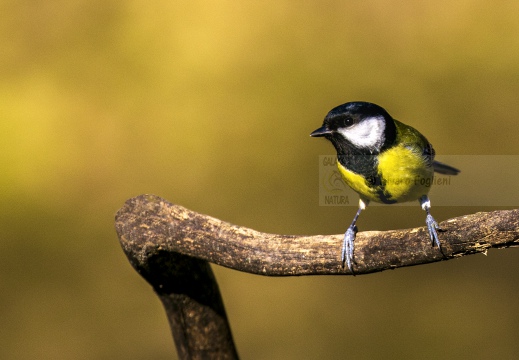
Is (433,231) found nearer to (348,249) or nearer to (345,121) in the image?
(348,249)

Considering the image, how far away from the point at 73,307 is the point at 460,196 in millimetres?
1419

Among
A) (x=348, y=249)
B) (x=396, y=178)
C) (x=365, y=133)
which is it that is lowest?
(x=348, y=249)

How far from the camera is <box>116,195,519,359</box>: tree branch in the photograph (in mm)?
1103

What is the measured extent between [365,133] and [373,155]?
50 mm

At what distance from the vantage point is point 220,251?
4.19 feet

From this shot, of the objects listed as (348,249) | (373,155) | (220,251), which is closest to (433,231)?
(348,249)

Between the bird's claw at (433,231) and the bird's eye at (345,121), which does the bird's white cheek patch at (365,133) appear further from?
the bird's claw at (433,231)

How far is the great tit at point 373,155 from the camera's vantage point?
1.33 metres

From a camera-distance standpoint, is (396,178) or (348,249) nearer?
(348,249)

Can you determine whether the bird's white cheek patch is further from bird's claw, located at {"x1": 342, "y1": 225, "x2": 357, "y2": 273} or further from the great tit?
bird's claw, located at {"x1": 342, "y1": 225, "x2": 357, "y2": 273}

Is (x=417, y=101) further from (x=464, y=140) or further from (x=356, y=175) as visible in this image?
(x=356, y=175)

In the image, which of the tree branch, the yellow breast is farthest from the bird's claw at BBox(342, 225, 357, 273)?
the yellow breast

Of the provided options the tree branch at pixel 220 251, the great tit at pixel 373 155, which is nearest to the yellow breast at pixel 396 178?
the great tit at pixel 373 155

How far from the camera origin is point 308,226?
7.83ft
